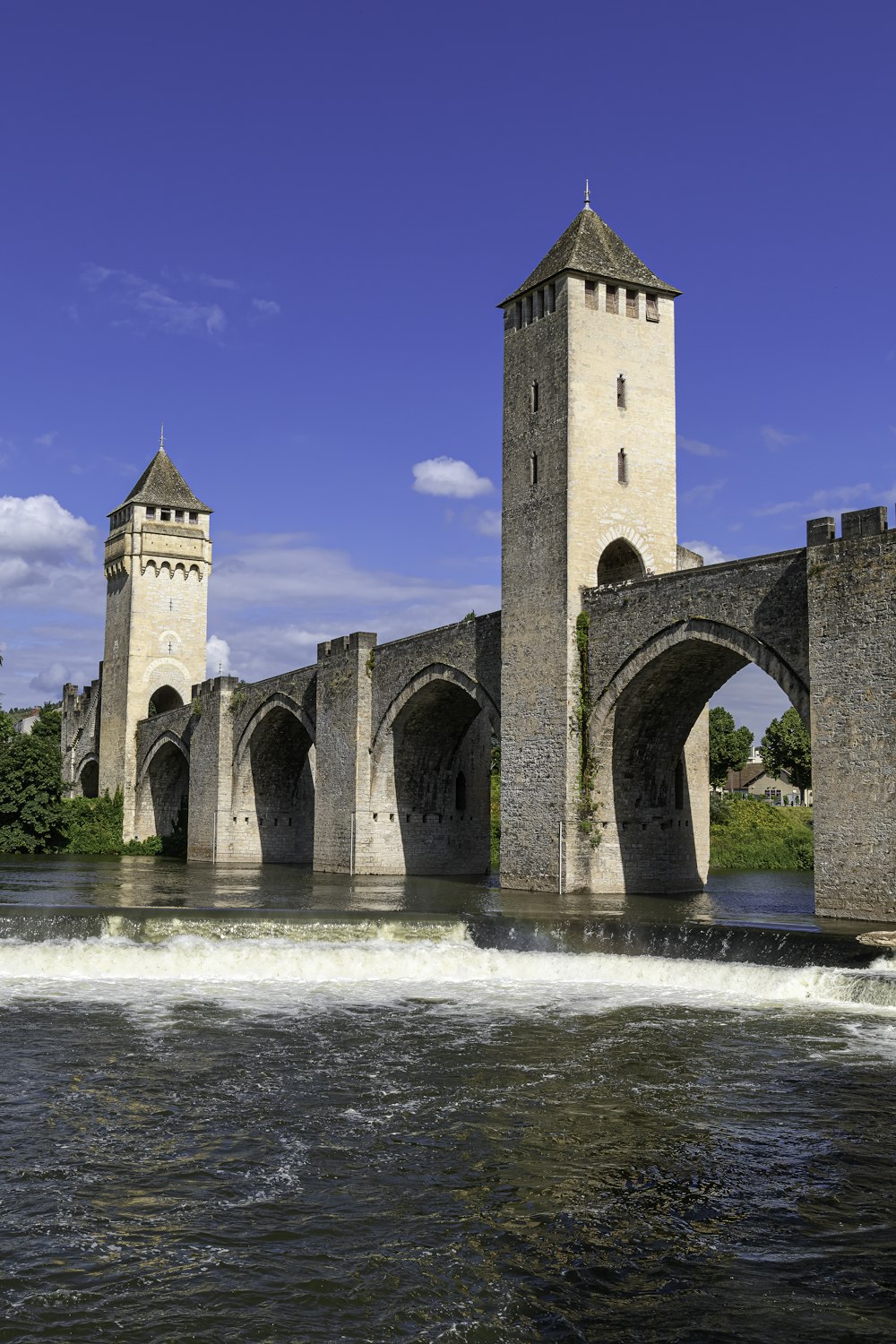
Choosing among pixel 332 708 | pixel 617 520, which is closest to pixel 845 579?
pixel 617 520

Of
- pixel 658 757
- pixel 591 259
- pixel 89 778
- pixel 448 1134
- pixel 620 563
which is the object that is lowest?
pixel 448 1134

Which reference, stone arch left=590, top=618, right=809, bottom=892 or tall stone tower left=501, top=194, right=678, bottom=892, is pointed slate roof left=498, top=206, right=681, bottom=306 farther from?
stone arch left=590, top=618, right=809, bottom=892

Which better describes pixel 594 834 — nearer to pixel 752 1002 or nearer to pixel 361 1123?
pixel 752 1002

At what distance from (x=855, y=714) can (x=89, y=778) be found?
45524 millimetres

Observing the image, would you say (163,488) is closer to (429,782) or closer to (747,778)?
(429,782)

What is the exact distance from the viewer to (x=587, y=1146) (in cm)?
788

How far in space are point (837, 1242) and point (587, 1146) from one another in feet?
6.30

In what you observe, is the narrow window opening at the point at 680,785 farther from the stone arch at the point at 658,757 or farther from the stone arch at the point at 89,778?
the stone arch at the point at 89,778

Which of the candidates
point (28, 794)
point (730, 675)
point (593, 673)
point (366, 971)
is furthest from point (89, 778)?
point (366, 971)

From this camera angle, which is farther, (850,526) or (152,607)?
(152,607)

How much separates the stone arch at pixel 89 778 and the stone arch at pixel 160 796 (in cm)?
697

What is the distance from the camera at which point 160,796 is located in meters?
49.4

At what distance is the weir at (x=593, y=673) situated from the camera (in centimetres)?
1744

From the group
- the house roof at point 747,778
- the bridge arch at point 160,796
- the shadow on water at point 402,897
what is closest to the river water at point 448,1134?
the shadow on water at point 402,897
